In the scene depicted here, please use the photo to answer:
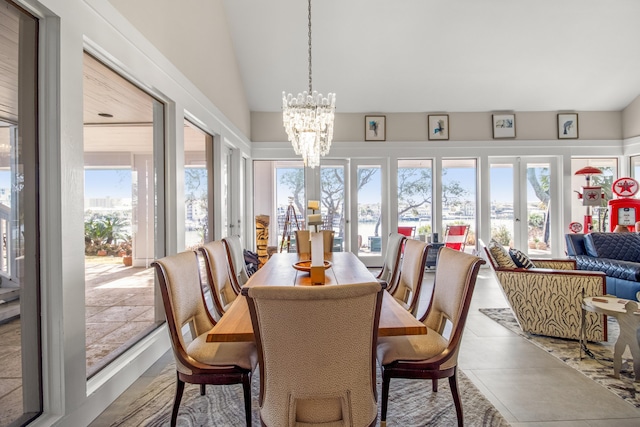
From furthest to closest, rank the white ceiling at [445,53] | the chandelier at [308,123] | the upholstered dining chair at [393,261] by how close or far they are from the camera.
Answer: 1. the white ceiling at [445,53]
2. the chandelier at [308,123]
3. the upholstered dining chair at [393,261]

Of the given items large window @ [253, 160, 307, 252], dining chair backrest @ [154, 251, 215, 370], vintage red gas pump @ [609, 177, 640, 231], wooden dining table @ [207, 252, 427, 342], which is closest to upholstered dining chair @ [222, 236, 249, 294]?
wooden dining table @ [207, 252, 427, 342]

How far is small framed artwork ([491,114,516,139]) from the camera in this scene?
6293mm

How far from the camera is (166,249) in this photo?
9.64ft

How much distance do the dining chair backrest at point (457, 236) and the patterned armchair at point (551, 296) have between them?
3.14 m

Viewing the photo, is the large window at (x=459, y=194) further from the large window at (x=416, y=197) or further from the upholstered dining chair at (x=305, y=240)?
the upholstered dining chair at (x=305, y=240)

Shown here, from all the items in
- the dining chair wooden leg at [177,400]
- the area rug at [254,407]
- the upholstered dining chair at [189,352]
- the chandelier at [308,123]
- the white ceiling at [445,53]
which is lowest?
the area rug at [254,407]

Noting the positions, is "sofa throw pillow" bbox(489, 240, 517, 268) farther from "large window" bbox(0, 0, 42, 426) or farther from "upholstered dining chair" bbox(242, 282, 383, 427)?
"large window" bbox(0, 0, 42, 426)

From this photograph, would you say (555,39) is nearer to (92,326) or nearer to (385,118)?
(385,118)

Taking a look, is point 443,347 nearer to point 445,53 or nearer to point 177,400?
point 177,400

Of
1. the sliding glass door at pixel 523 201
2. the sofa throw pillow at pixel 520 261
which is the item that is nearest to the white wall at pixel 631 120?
the sliding glass door at pixel 523 201

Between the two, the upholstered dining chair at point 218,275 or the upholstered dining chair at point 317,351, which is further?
the upholstered dining chair at point 218,275

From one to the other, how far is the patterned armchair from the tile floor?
27 cm

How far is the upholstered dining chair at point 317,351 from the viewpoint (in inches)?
44.3

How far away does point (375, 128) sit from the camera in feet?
20.8
